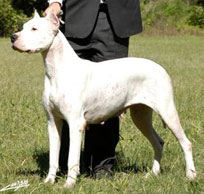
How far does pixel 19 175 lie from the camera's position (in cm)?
583

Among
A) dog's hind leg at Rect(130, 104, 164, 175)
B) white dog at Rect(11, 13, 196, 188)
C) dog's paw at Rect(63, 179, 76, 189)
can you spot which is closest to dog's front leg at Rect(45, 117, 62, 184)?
white dog at Rect(11, 13, 196, 188)

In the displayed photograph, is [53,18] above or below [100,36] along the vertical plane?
above

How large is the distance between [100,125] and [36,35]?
143 centimetres

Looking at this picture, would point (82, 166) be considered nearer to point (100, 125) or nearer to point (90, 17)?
point (100, 125)

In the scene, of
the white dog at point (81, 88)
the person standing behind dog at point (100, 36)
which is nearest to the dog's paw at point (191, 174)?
the white dog at point (81, 88)

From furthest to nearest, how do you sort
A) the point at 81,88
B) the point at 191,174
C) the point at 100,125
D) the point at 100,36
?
the point at 100,125
the point at 100,36
the point at 191,174
the point at 81,88

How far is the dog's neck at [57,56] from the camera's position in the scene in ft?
17.3

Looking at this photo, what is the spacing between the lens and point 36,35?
5090mm

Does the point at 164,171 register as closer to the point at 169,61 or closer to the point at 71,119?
the point at 71,119

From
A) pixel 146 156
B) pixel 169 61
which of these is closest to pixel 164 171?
pixel 146 156

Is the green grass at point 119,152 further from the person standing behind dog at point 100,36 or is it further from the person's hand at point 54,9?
the person's hand at point 54,9

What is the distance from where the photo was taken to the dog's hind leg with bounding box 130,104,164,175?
239 inches

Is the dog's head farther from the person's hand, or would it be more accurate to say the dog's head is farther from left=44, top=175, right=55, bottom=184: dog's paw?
left=44, top=175, right=55, bottom=184: dog's paw

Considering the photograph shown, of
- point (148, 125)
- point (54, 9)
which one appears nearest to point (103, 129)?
point (148, 125)
